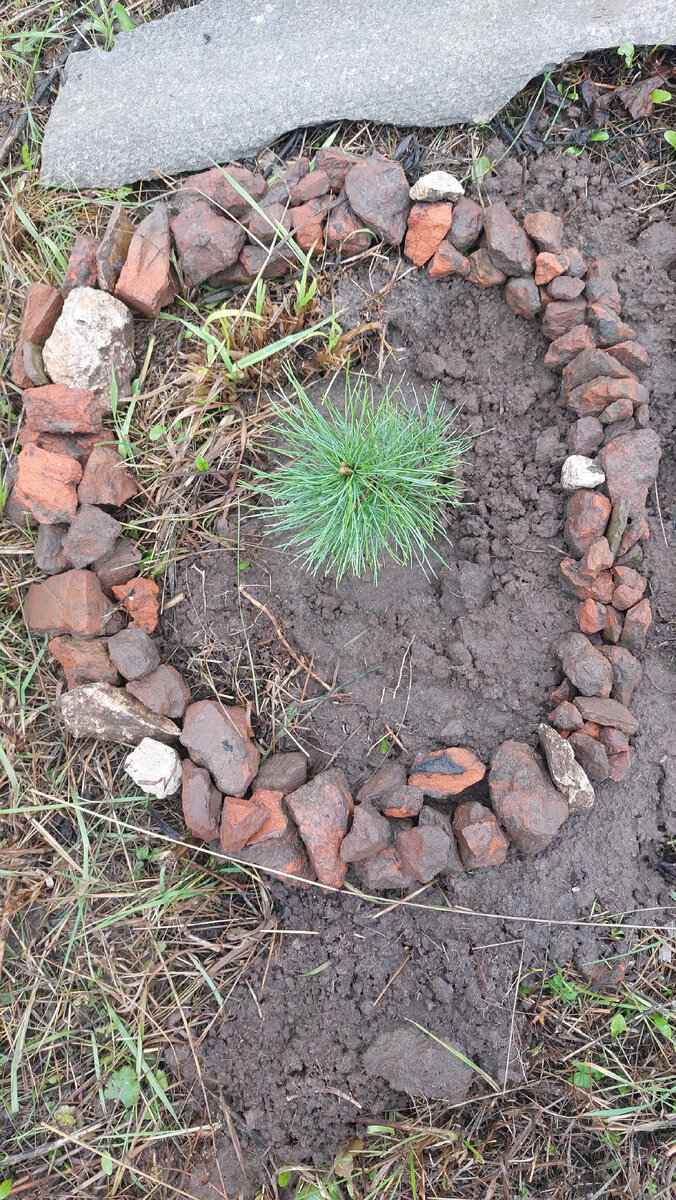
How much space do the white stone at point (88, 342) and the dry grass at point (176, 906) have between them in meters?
0.11

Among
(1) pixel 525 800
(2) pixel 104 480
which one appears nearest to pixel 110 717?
(2) pixel 104 480

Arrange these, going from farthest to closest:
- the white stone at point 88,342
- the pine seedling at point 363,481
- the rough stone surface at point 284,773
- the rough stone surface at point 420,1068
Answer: the white stone at point 88,342 < the rough stone surface at point 284,773 < the pine seedling at point 363,481 < the rough stone surface at point 420,1068

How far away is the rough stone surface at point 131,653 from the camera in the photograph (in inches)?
82.8

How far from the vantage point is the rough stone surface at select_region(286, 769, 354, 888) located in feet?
6.57

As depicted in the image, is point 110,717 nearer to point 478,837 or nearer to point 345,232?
point 478,837

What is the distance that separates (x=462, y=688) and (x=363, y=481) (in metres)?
0.69

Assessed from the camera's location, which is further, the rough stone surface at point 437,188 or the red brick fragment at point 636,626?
the rough stone surface at point 437,188

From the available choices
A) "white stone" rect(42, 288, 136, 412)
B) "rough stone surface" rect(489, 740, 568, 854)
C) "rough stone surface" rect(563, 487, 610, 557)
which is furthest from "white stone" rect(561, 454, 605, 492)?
"white stone" rect(42, 288, 136, 412)

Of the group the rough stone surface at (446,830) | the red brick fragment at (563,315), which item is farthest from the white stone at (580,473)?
the rough stone surface at (446,830)

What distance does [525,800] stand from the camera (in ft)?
6.39

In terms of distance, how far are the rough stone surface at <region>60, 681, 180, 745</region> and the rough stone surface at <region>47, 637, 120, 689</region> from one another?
4cm

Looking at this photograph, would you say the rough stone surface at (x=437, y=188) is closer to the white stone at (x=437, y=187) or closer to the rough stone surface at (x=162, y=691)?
the white stone at (x=437, y=187)

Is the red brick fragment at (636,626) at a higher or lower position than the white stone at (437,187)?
lower

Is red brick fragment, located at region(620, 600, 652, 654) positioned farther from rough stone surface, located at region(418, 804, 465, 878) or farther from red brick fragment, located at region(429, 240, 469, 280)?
red brick fragment, located at region(429, 240, 469, 280)
